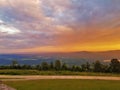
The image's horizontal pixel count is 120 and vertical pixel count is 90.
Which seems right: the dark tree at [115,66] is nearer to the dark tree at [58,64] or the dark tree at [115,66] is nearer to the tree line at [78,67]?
the tree line at [78,67]

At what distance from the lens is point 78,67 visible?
168ft

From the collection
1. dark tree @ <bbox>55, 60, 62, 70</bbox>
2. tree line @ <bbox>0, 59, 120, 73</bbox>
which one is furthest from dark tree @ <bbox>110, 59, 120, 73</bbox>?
dark tree @ <bbox>55, 60, 62, 70</bbox>

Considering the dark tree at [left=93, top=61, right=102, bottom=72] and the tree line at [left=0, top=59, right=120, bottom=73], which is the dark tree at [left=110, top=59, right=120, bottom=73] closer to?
the tree line at [left=0, top=59, right=120, bottom=73]

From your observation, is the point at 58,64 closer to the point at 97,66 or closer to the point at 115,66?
the point at 97,66

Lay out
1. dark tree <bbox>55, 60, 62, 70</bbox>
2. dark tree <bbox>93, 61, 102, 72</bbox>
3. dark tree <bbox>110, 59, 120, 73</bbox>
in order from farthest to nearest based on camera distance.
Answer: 1. dark tree <bbox>55, 60, 62, 70</bbox>
2. dark tree <bbox>93, 61, 102, 72</bbox>
3. dark tree <bbox>110, 59, 120, 73</bbox>

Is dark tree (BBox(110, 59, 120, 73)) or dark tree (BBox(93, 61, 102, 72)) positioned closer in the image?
dark tree (BBox(110, 59, 120, 73))

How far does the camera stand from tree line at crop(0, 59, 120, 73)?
157ft

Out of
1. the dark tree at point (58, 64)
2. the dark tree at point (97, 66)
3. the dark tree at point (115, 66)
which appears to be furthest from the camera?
the dark tree at point (58, 64)

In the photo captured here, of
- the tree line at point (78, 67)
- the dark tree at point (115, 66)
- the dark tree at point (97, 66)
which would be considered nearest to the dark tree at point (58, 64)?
the tree line at point (78, 67)

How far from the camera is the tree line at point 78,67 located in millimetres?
47750

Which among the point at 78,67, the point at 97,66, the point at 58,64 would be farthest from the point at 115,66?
the point at 58,64
